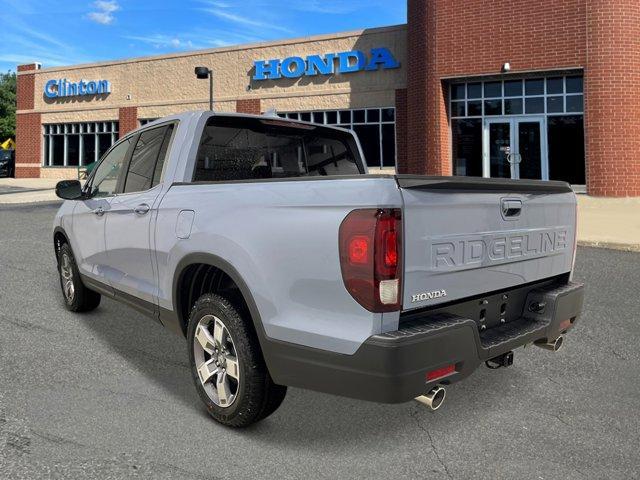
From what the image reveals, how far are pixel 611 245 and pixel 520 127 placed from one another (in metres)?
10.1

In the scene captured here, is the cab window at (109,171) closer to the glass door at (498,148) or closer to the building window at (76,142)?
the glass door at (498,148)

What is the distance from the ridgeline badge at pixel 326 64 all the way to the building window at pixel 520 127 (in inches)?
163

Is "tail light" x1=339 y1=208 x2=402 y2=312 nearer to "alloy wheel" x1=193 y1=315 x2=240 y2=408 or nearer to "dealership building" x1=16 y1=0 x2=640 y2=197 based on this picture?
"alloy wheel" x1=193 y1=315 x2=240 y2=408

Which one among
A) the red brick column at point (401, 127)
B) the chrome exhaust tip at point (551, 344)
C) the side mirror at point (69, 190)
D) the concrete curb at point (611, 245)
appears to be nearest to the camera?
the chrome exhaust tip at point (551, 344)

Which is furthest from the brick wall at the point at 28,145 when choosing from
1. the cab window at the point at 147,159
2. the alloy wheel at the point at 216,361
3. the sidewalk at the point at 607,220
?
the alloy wheel at the point at 216,361

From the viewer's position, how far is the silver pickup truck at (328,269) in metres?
2.57

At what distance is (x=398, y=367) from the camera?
251 cm

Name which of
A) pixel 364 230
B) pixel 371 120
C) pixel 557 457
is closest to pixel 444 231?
pixel 364 230

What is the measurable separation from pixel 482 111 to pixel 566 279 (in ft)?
54.9

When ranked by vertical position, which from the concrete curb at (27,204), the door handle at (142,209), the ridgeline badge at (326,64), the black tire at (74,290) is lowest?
the black tire at (74,290)

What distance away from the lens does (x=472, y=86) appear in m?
19.5

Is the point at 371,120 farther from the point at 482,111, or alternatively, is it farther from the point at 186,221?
the point at 186,221

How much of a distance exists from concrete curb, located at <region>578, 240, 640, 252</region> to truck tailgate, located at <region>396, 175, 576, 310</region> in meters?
7.01

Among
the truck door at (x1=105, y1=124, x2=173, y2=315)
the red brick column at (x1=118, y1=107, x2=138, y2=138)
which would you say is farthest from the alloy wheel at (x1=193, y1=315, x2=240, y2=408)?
the red brick column at (x1=118, y1=107, x2=138, y2=138)
